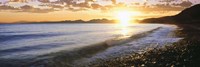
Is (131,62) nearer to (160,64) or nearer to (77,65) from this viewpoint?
(160,64)

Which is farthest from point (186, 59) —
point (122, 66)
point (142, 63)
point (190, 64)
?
point (122, 66)

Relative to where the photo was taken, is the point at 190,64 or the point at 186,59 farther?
the point at 186,59

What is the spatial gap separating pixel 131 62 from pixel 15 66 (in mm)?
8139

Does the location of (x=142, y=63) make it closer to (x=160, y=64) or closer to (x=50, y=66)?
(x=160, y=64)

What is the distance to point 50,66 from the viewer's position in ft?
59.2

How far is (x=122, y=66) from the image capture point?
1712 cm

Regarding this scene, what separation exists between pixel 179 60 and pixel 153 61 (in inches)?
68.5

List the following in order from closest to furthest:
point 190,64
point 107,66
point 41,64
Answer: point 190,64 < point 107,66 < point 41,64

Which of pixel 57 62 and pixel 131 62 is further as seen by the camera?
pixel 57 62

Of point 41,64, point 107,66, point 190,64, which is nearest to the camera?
point 190,64

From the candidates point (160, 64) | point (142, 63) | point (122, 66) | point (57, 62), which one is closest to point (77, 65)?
point (57, 62)

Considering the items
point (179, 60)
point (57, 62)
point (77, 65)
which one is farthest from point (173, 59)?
point (57, 62)

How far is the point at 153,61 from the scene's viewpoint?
18125 mm

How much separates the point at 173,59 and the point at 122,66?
3.91 m
